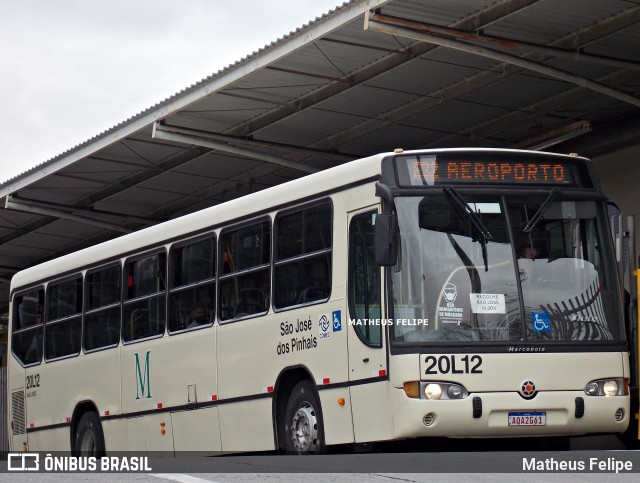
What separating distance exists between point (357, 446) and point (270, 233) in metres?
2.66

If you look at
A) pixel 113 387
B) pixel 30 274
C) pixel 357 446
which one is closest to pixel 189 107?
pixel 30 274

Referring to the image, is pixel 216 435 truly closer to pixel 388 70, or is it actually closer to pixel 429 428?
pixel 429 428

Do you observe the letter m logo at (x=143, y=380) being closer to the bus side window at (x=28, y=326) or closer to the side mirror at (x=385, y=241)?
the bus side window at (x=28, y=326)

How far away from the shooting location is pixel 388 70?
63.3 feet

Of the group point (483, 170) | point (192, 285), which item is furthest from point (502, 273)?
point (192, 285)

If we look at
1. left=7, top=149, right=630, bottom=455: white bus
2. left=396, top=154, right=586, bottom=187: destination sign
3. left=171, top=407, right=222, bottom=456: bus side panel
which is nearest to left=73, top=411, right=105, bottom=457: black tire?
left=171, top=407, right=222, bottom=456: bus side panel

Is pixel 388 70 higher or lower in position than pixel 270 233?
higher

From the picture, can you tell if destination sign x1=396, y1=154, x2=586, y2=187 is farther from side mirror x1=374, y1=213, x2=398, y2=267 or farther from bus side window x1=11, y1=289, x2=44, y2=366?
bus side window x1=11, y1=289, x2=44, y2=366

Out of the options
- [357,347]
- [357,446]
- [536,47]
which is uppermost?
[536,47]

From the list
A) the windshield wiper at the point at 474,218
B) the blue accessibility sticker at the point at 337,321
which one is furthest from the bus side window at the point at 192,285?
the windshield wiper at the point at 474,218

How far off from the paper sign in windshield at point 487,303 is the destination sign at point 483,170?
3.95 feet

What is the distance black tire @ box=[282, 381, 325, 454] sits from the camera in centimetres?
1365

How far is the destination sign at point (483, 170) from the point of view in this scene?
13.1 metres

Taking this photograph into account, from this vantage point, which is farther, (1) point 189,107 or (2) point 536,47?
(1) point 189,107
